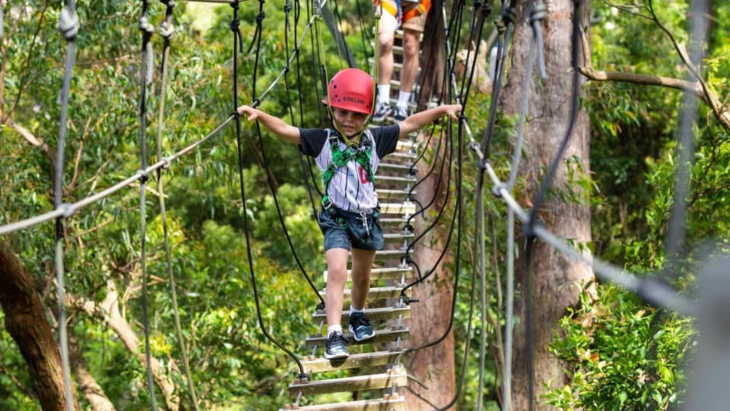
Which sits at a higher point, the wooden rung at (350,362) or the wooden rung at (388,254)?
the wooden rung at (388,254)

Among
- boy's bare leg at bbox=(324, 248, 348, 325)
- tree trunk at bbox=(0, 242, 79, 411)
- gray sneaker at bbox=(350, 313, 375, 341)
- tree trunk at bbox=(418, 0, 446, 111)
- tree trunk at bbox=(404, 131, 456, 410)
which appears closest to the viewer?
boy's bare leg at bbox=(324, 248, 348, 325)

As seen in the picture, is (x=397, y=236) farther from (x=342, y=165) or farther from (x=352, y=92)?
(x=352, y=92)

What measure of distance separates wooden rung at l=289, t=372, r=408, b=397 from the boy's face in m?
0.68

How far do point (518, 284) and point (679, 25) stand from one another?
3338 millimetres

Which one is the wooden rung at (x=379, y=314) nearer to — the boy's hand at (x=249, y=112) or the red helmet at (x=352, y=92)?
the red helmet at (x=352, y=92)

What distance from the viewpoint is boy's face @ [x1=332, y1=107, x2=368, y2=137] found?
2439mm

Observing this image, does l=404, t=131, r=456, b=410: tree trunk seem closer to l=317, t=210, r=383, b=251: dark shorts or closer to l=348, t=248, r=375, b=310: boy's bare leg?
l=348, t=248, r=375, b=310: boy's bare leg

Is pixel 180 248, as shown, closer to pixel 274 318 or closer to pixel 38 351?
pixel 274 318

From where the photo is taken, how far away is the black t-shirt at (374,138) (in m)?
2.43

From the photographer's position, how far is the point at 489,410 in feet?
24.9

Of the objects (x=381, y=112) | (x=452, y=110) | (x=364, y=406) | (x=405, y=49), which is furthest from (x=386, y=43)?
(x=364, y=406)

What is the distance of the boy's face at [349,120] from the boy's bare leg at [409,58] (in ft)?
5.43

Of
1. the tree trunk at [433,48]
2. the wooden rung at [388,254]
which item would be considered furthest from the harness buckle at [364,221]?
the tree trunk at [433,48]

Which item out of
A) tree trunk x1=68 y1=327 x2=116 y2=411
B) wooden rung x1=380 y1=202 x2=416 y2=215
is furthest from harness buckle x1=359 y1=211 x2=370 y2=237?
tree trunk x1=68 y1=327 x2=116 y2=411
